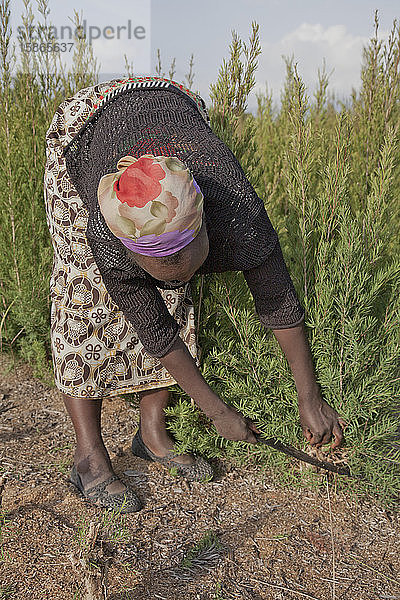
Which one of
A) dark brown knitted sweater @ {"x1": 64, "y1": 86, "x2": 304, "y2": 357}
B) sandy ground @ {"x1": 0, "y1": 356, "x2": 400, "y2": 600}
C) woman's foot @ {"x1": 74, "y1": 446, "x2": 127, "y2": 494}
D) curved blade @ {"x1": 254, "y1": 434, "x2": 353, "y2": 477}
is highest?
dark brown knitted sweater @ {"x1": 64, "y1": 86, "x2": 304, "y2": 357}

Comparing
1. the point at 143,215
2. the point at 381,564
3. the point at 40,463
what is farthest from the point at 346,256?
the point at 40,463

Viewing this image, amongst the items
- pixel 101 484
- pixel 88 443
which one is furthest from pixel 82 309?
pixel 101 484

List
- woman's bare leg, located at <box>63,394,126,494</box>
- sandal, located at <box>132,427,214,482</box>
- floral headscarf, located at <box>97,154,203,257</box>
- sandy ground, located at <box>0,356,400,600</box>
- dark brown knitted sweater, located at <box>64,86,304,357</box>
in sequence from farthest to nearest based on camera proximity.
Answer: sandal, located at <box>132,427,214,482</box>
woman's bare leg, located at <box>63,394,126,494</box>
sandy ground, located at <box>0,356,400,600</box>
dark brown knitted sweater, located at <box>64,86,304,357</box>
floral headscarf, located at <box>97,154,203,257</box>

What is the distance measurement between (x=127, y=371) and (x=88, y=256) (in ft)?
1.76

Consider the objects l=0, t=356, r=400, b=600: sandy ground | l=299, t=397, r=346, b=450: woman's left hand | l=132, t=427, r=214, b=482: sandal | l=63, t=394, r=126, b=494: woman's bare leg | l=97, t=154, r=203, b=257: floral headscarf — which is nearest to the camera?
l=97, t=154, r=203, b=257: floral headscarf

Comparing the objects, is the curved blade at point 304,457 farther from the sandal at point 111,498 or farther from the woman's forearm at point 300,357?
the sandal at point 111,498

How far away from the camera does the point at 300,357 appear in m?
2.07

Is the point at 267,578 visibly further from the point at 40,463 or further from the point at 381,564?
the point at 40,463

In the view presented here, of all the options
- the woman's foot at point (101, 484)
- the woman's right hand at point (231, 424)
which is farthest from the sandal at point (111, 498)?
the woman's right hand at point (231, 424)

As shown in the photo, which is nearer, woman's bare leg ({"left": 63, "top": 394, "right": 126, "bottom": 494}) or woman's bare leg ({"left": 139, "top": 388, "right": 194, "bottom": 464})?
woman's bare leg ({"left": 63, "top": 394, "right": 126, "bottom": 494})

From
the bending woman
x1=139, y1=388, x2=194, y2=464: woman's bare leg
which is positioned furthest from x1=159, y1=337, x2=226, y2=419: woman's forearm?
x1=139, y1=388, x2=194, y2=464: woman's bare leg

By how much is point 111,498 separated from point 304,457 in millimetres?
808

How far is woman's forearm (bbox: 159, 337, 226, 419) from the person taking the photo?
6.52 ft

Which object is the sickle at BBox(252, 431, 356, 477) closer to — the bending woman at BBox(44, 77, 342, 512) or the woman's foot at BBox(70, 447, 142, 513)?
the bending woman at BBox(44, 77, 342, 512)
